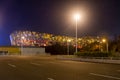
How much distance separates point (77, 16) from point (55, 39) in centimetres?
12793

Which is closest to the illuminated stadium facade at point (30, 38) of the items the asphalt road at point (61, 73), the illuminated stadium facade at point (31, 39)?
the illuminated stadium facade at point (31, 39)

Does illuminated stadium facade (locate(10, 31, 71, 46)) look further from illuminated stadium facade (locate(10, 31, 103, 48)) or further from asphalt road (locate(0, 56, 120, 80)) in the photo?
asphalt road (locate(0, 56, 120, 80))

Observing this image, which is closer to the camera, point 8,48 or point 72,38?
point 8,48

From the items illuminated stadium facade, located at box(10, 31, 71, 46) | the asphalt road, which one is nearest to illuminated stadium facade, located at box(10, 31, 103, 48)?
illuminated stadium facade, located at box(10, 31, 71, 46)

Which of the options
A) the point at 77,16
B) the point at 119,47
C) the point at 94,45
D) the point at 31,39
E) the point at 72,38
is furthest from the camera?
the point at 31,39

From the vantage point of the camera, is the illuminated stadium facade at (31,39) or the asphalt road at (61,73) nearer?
the asphalt road at (61,73)

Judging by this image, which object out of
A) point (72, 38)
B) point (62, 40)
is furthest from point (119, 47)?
point (62, 40)

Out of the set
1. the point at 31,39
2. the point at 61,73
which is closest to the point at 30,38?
the point at 31,39

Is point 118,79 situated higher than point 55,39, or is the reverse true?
point 55,39

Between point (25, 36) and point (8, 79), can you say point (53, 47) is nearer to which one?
point (25, 36)

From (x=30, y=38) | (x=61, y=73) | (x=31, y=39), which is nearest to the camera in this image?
(x=61, y=73)

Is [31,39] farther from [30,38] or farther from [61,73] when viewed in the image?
[61,73]

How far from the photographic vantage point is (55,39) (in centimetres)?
18512

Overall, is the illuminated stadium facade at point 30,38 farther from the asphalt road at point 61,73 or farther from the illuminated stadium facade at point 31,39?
the asphalt road at point 61,73
